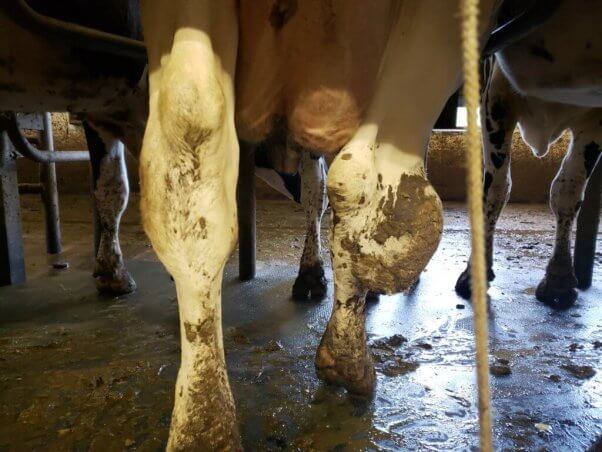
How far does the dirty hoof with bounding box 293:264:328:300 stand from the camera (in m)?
2.30

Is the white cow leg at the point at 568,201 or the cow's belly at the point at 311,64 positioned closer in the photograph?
the cow's belly at the point at 311,64

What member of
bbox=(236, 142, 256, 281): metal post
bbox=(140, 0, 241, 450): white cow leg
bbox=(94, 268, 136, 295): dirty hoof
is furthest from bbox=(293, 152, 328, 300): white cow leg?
bbox=(140, 0, 241, 450): white cow leg

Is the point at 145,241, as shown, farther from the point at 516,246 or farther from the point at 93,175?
the point at 516,246

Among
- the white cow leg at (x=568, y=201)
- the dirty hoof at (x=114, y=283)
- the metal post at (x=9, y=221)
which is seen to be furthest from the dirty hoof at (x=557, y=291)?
the metal post at (x=9, y=221)

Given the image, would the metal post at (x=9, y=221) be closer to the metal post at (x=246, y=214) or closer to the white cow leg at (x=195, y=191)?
the metal post at (x=246, y=214)

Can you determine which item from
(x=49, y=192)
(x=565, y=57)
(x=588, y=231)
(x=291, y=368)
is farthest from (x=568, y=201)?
(x=49, y=192)

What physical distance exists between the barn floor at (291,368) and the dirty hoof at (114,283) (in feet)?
0.18

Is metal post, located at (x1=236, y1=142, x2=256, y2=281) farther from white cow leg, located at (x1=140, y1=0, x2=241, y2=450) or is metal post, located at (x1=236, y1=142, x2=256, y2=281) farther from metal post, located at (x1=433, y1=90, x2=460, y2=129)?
white cow leg, located at (x1=140, y1=0, x2=241, y2=450)

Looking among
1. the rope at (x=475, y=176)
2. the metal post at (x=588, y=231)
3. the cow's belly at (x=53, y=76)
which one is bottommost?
the metal post at (x=588, y=231)

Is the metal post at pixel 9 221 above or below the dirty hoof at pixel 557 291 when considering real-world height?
above

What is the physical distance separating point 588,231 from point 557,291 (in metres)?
0.47

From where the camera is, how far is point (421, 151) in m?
1.18

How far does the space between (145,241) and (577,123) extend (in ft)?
9.56

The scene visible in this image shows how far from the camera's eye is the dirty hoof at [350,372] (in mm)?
1335
